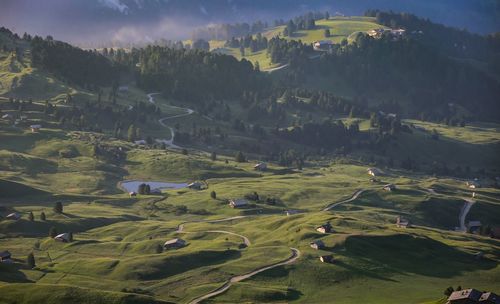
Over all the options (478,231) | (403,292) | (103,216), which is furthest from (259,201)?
(403,292)

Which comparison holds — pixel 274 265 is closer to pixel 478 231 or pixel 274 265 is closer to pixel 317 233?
pixel 317 233

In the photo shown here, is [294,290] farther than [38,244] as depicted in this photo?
No

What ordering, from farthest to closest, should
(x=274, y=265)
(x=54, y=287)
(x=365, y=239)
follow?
(x=365, y=239) → (x=274, y=265) → (x=54, y=287)

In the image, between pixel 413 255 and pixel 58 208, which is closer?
pixel 413 255

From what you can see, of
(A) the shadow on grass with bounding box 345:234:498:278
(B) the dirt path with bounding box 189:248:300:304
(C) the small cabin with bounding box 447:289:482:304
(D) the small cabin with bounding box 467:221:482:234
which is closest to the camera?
(C) the small cabin with bounding box 447:289:482:304

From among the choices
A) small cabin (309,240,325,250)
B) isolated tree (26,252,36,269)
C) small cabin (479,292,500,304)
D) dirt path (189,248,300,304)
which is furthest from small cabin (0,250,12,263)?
small cabin (479,292,500,304)

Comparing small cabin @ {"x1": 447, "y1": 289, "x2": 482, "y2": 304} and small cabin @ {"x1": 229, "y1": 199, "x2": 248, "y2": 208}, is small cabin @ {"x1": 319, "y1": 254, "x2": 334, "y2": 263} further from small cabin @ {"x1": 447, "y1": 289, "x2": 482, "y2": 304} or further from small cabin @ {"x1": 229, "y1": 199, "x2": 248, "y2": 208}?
small cabin @ {"x1": 229, "y1": 199, "x2": 248, "y2": 208}

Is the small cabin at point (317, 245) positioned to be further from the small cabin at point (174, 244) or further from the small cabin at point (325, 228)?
the small cabin at point (174, 244)

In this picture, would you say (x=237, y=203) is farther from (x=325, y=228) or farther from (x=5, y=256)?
(x=5, y=256)

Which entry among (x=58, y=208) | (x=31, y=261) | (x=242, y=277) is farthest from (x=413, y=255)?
(x=58, y=208)

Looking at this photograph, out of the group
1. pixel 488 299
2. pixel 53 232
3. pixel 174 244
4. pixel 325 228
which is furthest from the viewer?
pixel 53 232

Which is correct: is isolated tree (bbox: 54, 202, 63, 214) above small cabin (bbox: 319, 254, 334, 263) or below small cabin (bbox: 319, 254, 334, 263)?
above
